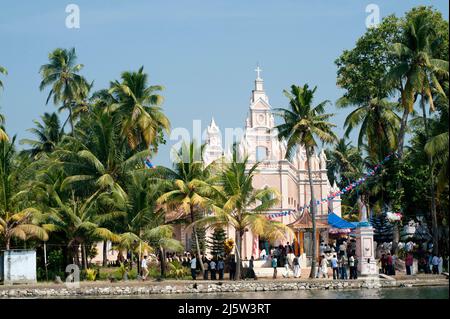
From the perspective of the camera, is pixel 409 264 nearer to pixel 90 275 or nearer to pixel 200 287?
pixel 200 287

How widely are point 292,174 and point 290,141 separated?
83.3 feet

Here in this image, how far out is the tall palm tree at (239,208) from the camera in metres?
41.1

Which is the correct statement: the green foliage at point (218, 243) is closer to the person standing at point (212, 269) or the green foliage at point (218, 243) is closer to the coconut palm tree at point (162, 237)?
the person standing at point (212, 269)

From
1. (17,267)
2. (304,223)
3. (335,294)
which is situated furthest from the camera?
(304,223)

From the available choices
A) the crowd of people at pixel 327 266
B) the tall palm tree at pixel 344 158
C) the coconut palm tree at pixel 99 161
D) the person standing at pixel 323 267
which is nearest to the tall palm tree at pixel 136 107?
the coconut palm tree at pixel 99 161

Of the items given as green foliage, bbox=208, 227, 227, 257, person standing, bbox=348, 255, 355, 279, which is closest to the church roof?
green foliage, bbox=208, 227, 227, 257

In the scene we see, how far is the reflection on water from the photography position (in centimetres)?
3319

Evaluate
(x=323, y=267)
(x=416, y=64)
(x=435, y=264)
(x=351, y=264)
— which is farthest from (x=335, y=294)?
(x=416, y=64)

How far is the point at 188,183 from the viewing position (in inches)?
1726

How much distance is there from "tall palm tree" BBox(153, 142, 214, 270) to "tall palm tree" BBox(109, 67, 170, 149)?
17.3 ft

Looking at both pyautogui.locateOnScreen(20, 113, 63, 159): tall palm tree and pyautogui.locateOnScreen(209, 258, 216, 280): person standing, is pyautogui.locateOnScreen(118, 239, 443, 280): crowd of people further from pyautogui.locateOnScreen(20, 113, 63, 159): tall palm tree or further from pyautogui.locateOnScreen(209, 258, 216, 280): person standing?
pyautogui.locateOnScreen(20, 113, 63, 159): tall palm tree

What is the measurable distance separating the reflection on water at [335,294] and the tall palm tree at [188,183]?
7.74m

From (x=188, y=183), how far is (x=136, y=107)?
7.92 meters
